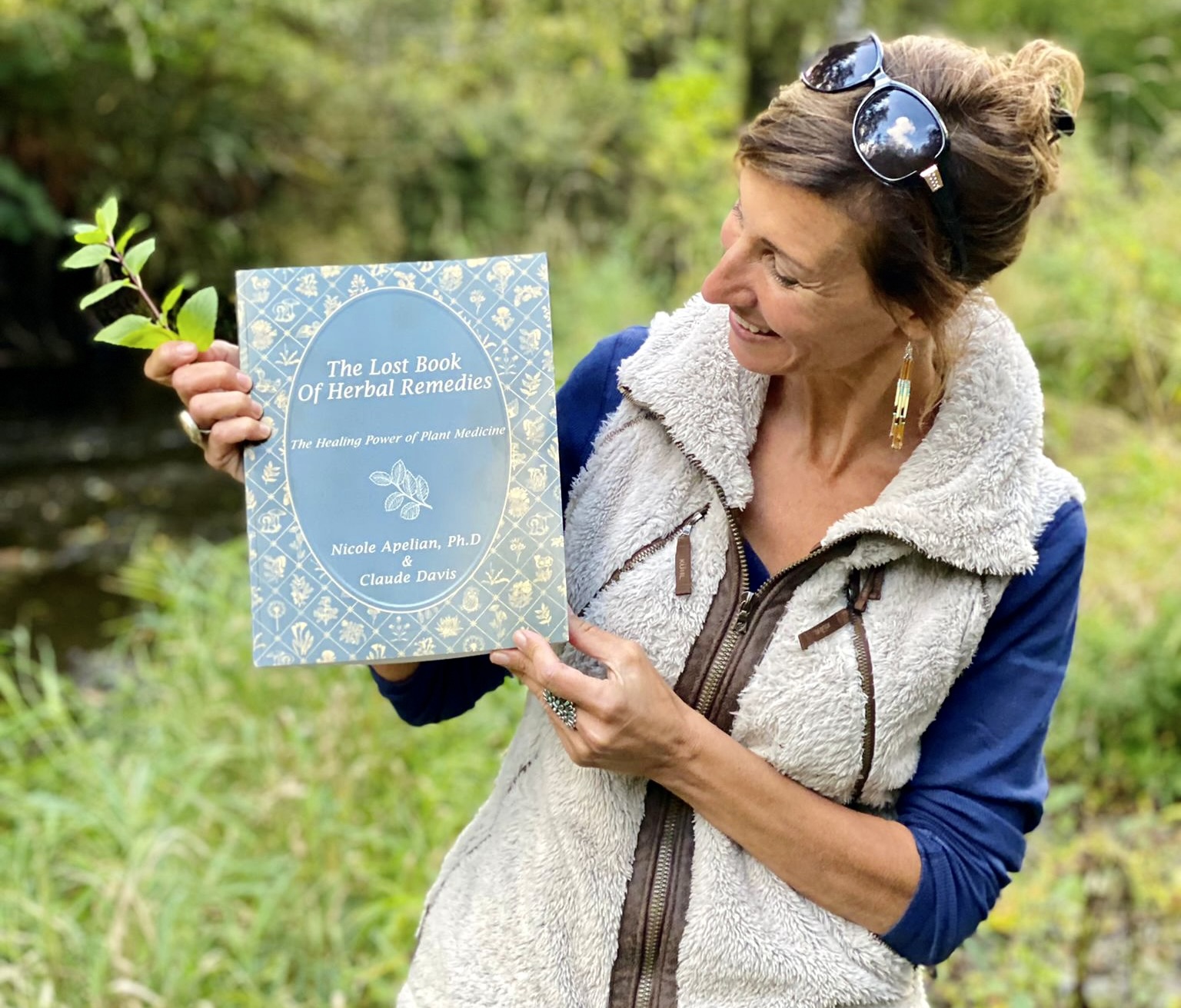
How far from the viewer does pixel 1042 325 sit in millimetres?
5566

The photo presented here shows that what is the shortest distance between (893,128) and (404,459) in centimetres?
58

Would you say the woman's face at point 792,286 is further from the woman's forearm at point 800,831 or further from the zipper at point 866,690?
the woman's forearm at point 800,831

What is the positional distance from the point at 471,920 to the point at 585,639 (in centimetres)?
38

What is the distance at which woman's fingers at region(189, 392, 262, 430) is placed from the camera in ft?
3.85

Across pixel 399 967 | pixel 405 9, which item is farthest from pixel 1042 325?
pixel 405 9

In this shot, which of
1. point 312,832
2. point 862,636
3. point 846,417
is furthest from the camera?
point 312,832

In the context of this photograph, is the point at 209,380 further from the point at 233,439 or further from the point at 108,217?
the point at 108,217

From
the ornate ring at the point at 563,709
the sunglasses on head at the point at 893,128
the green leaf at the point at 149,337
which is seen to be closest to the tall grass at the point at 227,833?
the ornate ring at the point at 563,709

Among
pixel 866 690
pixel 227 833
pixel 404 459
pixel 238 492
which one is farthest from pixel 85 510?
pixel 866 690

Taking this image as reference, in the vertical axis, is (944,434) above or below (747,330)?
below

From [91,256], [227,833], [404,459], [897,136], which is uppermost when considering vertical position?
[897,136]

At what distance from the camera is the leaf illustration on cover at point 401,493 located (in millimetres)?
1203

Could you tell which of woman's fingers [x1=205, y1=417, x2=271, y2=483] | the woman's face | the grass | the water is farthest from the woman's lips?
the water

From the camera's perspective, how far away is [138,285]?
3.98ft
